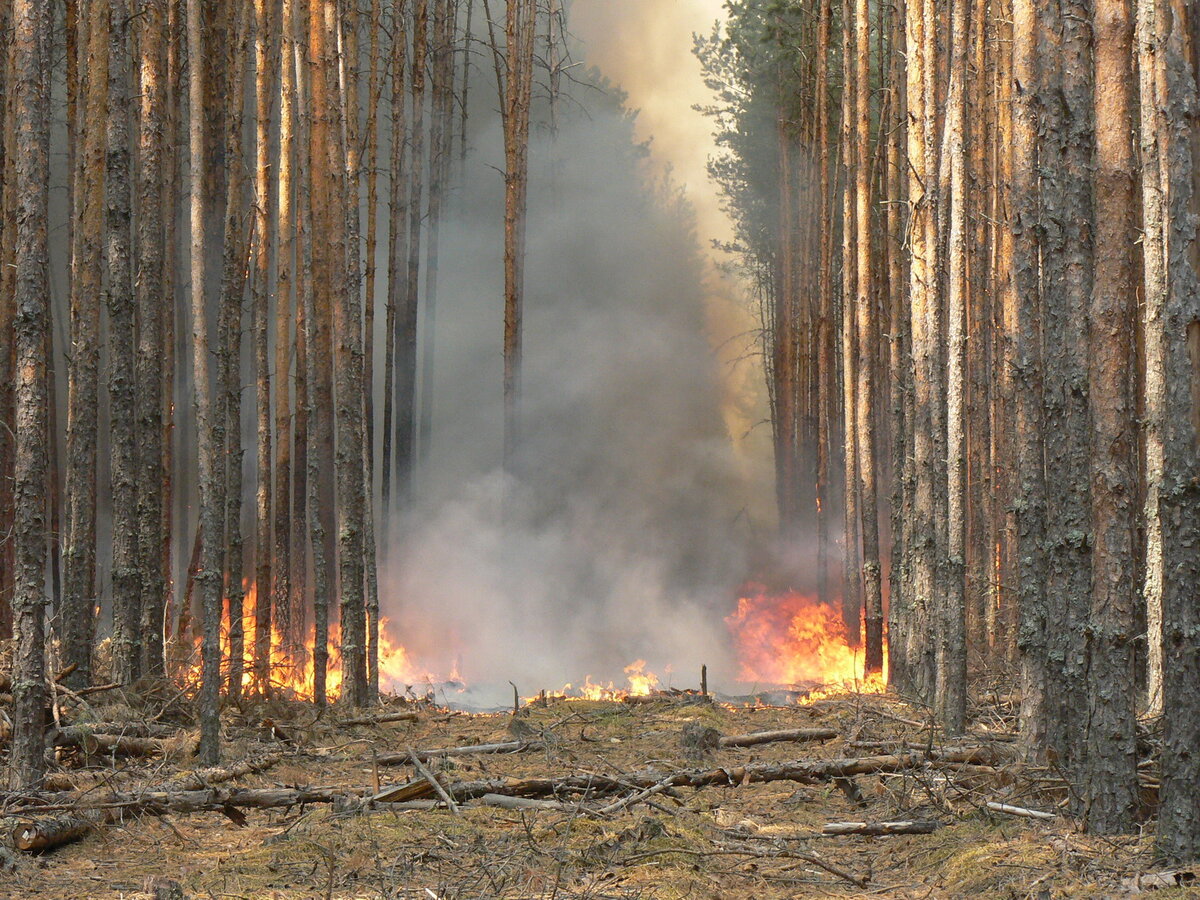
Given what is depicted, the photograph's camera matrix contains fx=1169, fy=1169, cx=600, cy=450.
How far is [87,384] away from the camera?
10.5 m

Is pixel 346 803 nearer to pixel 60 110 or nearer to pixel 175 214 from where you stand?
pixel 175 214

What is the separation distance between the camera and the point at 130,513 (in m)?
10.1

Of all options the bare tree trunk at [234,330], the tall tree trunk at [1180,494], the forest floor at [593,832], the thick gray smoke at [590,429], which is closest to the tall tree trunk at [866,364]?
the thick gray smoke at [590,429]

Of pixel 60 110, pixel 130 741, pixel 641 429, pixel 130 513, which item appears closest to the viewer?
pixel 130 741

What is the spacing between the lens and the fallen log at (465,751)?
9203 millimetres

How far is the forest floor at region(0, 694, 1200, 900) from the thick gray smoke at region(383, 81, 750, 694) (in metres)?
9.89

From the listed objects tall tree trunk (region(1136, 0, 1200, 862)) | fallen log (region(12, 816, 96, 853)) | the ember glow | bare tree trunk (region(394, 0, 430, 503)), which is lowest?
the ember glow

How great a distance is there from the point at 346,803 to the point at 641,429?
1853 centimetres

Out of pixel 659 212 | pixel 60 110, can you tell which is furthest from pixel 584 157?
pixel 60 110

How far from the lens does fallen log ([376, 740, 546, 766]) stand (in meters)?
9.20

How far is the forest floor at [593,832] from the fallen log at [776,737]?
0.19 m

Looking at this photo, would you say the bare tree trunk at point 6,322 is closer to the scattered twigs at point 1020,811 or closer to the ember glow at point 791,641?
the scattered twigs at point 1020,811

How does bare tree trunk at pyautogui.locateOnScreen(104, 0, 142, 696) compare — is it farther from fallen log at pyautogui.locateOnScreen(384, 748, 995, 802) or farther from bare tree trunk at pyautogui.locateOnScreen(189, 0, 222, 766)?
fallen log at pyautogui.locateOnScreen(384, 748, 995, 802)

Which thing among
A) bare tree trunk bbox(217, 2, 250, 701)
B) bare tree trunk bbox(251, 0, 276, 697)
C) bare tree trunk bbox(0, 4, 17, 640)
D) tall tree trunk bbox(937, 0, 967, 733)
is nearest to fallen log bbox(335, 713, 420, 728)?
bare tree trunk bbox(217, 2, 250, 701)
